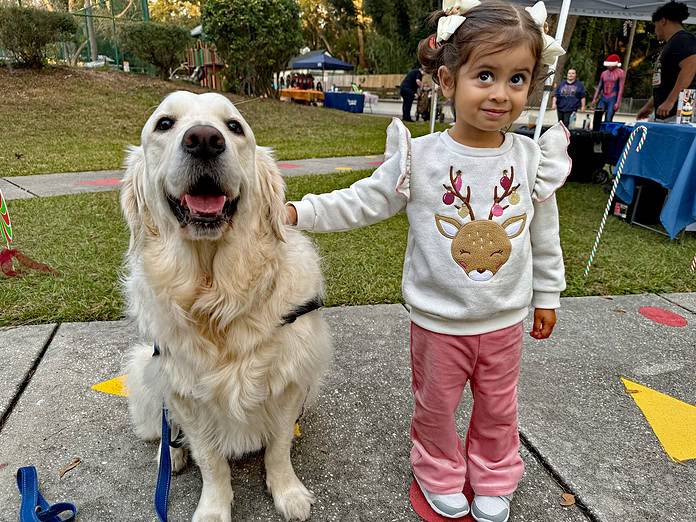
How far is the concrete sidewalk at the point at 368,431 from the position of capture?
196cm

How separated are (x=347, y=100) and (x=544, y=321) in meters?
21.8

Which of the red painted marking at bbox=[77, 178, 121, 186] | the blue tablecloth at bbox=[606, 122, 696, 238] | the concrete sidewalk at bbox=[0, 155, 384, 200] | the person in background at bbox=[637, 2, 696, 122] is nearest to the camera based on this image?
the blue tablecloth at bbox=[606, 122, 696, 238]

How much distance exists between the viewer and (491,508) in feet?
6.23

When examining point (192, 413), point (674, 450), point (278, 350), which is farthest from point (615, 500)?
point (192, 413)

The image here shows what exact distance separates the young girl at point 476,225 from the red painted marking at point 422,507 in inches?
1.1

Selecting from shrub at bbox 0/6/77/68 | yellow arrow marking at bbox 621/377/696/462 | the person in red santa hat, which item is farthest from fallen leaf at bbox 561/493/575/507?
shrub at bbox 0/6/77/68

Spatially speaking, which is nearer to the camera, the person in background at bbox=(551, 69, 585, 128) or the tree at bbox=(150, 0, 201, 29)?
the person in background at bbox=(551, 69, 585, 128)

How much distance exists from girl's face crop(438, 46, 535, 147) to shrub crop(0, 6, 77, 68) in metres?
15.6

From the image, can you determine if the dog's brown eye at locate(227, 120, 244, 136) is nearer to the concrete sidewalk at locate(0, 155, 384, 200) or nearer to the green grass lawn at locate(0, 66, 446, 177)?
the concrete sidewalk at locate(0, 155, 384, 200)

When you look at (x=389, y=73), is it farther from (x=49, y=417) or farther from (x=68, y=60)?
(x=49, y=417)

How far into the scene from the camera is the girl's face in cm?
162

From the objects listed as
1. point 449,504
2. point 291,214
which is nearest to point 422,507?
point 449,504

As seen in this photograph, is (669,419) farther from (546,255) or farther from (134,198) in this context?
(134,198)

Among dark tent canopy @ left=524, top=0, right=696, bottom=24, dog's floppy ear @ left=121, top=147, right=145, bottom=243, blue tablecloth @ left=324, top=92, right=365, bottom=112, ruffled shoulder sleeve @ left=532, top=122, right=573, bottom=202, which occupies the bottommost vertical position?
blue tablecloth @ left=324, top=92, right=365, bottom=112
